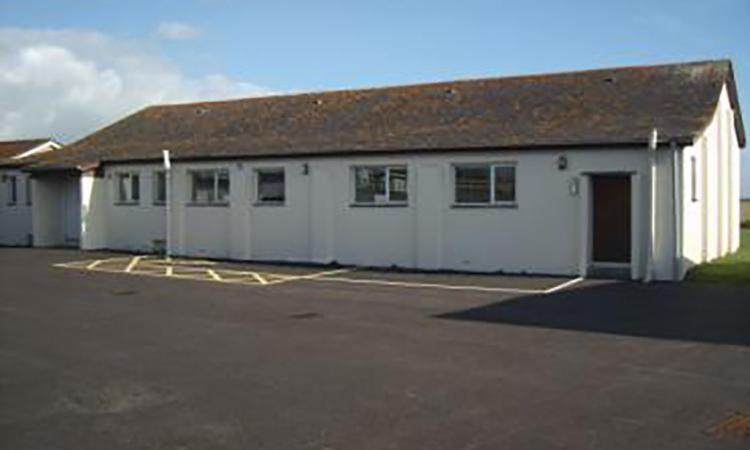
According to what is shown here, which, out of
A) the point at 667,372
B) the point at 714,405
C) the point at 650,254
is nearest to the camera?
the point at 714,405

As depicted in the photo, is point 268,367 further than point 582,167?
No

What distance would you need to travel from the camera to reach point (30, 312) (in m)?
12.8

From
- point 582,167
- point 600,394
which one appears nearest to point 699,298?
point 582,167

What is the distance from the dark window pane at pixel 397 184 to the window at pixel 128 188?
959cm

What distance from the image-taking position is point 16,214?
3108 cm

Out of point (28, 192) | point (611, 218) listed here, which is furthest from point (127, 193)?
point (611, 218)

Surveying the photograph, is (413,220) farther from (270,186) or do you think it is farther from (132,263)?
(132,263)

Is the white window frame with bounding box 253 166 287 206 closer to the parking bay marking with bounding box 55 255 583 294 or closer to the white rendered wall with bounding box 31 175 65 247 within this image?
the parking bay marking with bounding box 55 255 583 294

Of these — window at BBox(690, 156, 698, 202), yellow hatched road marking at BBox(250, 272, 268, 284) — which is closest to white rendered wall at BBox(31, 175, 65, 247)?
yellow hatched road marking at BBox(250, 272, 268, 284)

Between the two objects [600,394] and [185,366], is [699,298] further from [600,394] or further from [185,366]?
[185,366]

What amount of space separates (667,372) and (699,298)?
270 inches

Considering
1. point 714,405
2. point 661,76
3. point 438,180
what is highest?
point 661,76

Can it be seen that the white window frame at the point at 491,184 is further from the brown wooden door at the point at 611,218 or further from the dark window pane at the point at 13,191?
the dark window pane at the point at 13,191

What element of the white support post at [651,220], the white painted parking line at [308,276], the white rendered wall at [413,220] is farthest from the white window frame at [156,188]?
the white support post at [651,220]
